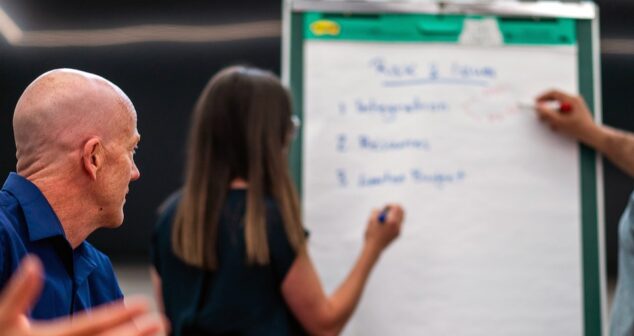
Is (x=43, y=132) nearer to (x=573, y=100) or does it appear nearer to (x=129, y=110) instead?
(x=129, y=110)

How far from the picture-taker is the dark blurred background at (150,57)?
6.81ft

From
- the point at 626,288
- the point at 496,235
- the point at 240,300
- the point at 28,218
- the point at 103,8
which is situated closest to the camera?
the point at 28,218

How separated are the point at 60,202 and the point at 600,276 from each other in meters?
1.27

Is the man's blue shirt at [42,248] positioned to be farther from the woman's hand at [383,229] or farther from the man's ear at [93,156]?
the woman's hand at [383,229]

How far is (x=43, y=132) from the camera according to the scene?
0.75 metres

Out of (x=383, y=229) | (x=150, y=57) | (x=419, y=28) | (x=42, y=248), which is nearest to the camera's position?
(x=42, y=248)

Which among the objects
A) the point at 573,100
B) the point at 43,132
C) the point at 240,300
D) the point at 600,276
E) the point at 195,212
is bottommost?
the point at 600,276

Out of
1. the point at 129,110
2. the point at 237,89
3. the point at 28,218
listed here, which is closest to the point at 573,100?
the point at 237,89

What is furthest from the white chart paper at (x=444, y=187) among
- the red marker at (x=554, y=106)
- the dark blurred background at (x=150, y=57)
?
the dark blurred background at (x=150, y=57)

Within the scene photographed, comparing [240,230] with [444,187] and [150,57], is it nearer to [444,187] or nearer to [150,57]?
[444,187]

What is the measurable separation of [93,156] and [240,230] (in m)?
0.55

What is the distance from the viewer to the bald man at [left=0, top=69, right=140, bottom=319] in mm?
741

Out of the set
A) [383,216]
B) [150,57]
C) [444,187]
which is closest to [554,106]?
[444,187]

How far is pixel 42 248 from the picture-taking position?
752mm
